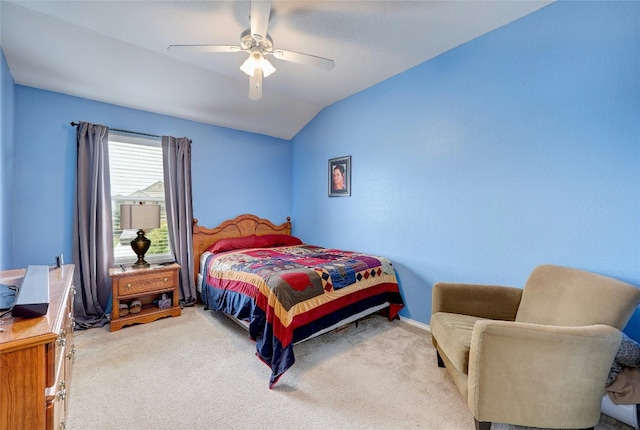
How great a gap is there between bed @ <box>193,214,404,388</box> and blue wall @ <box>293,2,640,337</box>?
1.65ft

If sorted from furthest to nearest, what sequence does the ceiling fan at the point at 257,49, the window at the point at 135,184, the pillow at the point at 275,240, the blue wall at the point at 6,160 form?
1. the pillow at the point at 275,240
2. the window at the point at 135,184
3. the blue wall at the point at 6,160
4. the ceiling fan at the point at 257,49

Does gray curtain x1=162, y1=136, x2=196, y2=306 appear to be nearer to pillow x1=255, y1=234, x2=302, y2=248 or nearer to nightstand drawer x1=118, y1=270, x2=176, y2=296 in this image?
nightstand drawer x1=118, y1=270, x2=176, y2=296

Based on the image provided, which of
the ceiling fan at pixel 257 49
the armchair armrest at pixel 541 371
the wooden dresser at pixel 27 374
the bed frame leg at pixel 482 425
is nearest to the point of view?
the wooden dresser at pixel 27 374

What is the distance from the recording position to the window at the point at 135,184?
3.14 m

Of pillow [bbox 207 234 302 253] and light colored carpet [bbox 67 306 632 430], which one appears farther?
pillow [bbox 207 234 302 253]

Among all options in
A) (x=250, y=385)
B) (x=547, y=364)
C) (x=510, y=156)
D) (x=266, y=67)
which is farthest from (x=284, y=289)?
(x=510, y=156)

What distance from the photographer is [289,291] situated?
2115mm

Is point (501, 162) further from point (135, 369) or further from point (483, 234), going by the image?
point (135, 369)

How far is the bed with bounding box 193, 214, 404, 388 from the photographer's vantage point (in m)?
2.04

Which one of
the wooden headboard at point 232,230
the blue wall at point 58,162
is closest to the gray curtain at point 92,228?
the blue wall at point 58,162

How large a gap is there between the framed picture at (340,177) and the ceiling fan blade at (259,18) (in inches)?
79.8

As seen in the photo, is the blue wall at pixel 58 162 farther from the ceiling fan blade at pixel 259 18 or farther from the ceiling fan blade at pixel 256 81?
the ceiling fan blade at pixel 259 18

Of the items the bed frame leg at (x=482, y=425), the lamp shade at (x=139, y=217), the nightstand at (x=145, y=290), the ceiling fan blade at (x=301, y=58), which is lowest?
the bed frame leg at (x=482, y=425)

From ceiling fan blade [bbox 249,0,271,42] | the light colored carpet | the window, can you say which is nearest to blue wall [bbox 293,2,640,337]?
the light colored carpet
